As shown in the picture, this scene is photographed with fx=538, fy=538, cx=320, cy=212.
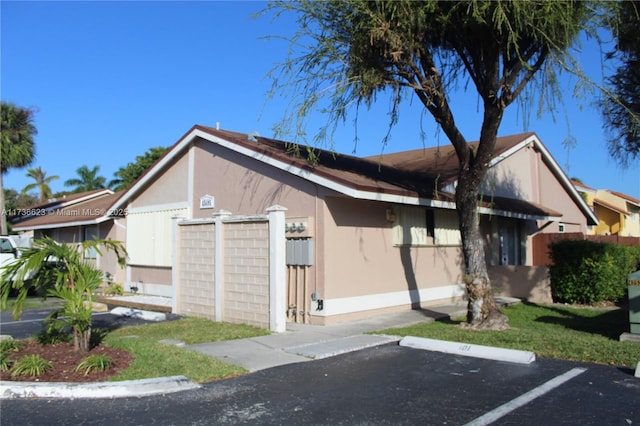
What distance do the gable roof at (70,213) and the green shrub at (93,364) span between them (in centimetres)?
1261

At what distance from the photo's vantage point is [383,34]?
382 inches

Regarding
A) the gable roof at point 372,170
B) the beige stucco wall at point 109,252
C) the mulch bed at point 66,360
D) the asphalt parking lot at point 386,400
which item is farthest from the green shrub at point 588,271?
the beige stucco wall at point 109,252

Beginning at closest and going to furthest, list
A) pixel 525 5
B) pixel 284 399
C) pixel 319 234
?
pixel 284 399 < pixel 525 5 < pixel 319 234

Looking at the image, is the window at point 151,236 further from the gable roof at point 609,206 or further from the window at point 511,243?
the gable roof at point 609,206

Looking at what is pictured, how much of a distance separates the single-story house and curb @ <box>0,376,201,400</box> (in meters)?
5.44

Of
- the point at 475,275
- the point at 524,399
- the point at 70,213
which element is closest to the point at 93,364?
the point at 524,399

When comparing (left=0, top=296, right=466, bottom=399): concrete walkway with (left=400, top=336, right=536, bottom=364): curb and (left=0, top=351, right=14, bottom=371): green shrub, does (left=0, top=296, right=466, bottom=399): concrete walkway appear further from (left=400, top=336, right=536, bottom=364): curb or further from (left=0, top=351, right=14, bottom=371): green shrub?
(left=0, top=351, right=14, bottom=371): green shrub

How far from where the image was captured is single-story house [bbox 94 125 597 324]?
1175cm

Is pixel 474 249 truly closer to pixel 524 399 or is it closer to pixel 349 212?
pixel 349 212

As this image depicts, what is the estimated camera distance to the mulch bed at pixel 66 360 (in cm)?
672

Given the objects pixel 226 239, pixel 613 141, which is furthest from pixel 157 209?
pixel 613 141

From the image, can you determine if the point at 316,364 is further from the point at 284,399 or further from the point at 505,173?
the point at 505,173

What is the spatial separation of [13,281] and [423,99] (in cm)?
793

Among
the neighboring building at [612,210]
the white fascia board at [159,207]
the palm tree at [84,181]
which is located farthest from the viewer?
the palm tree at [84,181]
